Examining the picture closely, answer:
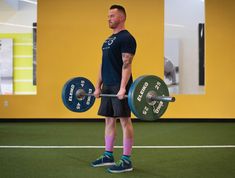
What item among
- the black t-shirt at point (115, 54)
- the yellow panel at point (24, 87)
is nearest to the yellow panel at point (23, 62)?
the yellow panel at point (24, 87)

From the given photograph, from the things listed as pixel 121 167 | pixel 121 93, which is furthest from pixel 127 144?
pixel 121 93

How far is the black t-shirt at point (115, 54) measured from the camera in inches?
93.4

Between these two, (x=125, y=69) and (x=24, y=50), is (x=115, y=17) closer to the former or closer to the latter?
(x=125, y=69)

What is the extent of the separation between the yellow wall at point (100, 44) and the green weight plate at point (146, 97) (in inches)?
143

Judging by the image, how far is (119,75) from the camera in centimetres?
248

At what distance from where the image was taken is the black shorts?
2.42 meters

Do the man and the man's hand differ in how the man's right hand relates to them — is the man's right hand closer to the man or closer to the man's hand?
the man

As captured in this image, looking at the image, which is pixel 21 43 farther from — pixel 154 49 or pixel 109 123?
pixel 109 123

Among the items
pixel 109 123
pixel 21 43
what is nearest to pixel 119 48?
pixel 109 123

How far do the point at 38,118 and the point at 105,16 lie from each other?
6.71 ft

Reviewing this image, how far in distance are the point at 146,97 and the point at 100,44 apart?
12.5 feet

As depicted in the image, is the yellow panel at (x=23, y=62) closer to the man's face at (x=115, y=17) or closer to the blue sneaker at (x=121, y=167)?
the man's face at (x=115, y=17)

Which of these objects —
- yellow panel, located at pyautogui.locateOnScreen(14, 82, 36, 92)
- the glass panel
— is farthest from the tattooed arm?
yellow panel, located at pyautogui.locateOnScreen(14, 82, 36, 92)

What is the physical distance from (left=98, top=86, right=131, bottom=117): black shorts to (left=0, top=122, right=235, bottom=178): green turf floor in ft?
1.33
